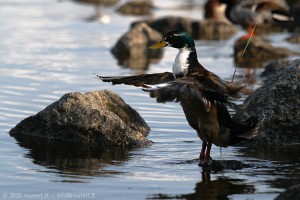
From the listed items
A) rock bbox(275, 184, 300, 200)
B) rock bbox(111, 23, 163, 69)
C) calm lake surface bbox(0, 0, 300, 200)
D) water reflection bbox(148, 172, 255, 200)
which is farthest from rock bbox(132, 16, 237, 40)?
rock bbox(275, 184, 300, 200)

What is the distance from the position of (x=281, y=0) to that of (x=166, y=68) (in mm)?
17147

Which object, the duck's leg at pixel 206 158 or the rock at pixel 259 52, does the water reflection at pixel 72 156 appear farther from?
the rock at pixel 259 52

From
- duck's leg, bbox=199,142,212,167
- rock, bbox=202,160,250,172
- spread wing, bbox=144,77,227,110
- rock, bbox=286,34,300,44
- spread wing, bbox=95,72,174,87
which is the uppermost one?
rock, bbox=286,34,300,44

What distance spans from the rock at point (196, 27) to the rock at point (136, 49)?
2744 millimetres

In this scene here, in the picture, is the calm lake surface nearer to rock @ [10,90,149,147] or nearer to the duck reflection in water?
the duck reflection in water

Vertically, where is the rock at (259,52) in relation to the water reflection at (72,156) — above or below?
above

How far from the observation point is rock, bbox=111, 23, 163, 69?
722 inches

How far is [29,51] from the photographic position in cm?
1881

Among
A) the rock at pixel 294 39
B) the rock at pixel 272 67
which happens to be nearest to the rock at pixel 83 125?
the rock at pixel 272 67

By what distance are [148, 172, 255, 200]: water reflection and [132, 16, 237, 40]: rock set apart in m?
14.8

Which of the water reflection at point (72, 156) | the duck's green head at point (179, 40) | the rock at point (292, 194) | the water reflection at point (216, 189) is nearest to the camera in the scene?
the rock at point (292, 194)

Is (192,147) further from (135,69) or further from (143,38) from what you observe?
(143,38)

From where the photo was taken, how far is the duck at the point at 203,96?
28.2 ft

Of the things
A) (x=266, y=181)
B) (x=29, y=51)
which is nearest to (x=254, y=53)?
(x=29, y=51)
